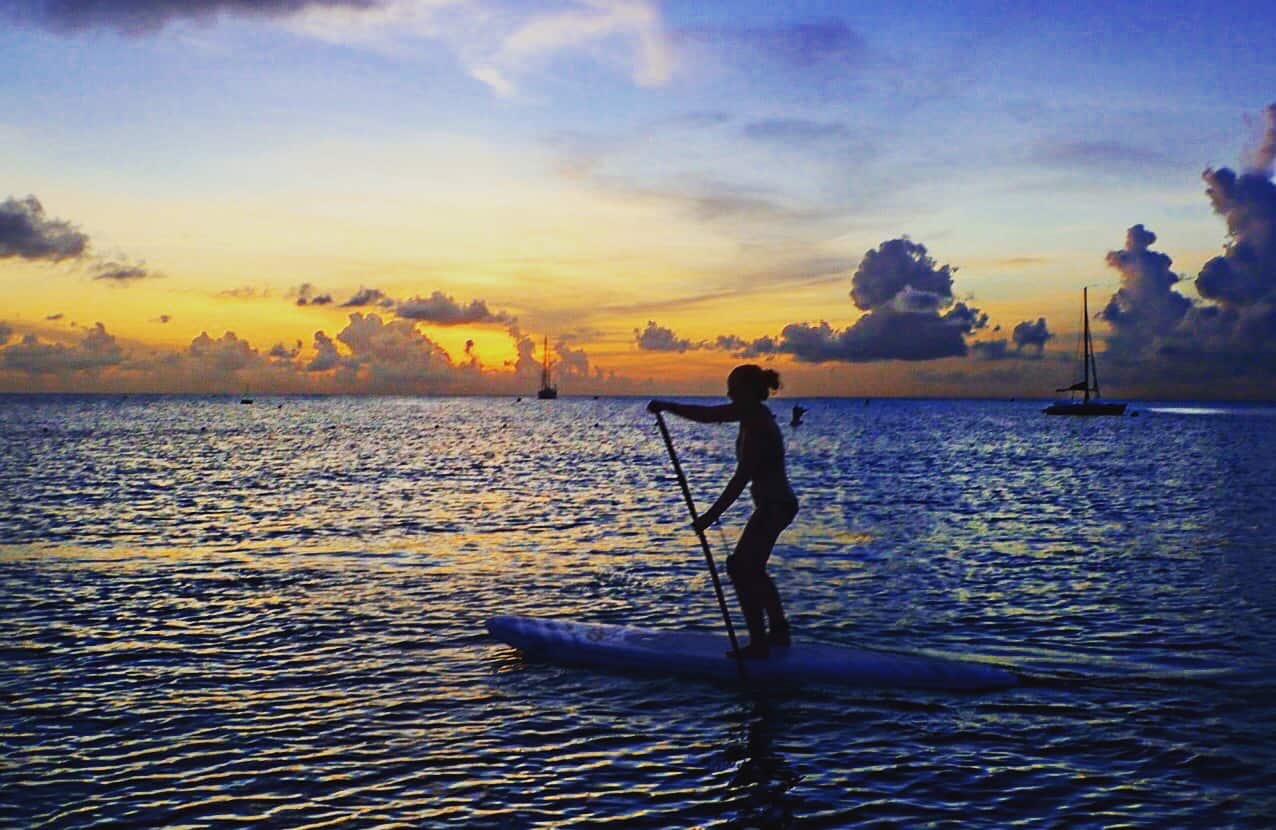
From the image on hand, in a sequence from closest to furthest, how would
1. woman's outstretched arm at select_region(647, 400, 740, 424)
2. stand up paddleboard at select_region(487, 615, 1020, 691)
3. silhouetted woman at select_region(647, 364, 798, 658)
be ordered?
woman's outstretched arm at select_region(647, 400, 740, 424) < silhouetted woman at select_region(647, 364, 798, 658) < stand up paddleboard at select_region(487, 615, 1020, 691)

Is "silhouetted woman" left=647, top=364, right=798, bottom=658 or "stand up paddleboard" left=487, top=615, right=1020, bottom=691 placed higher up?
"silhouetted woman" left=647, top=364, right=798, bottom=658

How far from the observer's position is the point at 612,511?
32312 millimetres

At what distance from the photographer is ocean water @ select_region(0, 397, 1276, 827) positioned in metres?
8.11

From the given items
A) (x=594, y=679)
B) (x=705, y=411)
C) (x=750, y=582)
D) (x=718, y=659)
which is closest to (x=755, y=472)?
(x=705, y=411)

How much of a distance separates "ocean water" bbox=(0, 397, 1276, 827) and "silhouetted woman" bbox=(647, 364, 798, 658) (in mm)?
1384

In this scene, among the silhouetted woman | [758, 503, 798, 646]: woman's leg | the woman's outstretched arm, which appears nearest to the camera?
the woman's outstretched arm

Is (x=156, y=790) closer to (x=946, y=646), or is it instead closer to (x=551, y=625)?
(x=551, y=625)

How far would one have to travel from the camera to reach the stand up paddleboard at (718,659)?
37.1 feet

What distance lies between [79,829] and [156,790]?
78 centimetres

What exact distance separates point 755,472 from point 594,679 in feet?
10.2

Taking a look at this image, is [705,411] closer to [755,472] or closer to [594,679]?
[755,472]

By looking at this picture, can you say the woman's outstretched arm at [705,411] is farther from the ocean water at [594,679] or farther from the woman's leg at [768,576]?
the ocean water at [594,679]

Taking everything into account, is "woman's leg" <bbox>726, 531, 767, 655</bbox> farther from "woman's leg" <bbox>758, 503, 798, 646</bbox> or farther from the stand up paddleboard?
the stand up paddleboard

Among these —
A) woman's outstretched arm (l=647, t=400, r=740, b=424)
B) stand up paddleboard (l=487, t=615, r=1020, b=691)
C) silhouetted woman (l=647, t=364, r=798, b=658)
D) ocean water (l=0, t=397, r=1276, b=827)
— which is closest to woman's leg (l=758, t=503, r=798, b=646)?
silhouetted woman (l=647, t=364, r=798, b=658)
